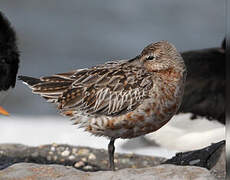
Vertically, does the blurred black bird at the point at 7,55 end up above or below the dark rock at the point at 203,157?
above

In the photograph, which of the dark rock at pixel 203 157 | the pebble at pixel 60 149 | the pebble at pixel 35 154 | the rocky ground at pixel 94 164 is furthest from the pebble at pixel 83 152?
the dark rock at pixel 203 157

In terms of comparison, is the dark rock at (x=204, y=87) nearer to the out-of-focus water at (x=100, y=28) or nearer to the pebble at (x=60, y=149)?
the pebble at (x=60, y=149)

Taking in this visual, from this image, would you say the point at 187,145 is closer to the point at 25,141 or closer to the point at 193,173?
the point at 25,141

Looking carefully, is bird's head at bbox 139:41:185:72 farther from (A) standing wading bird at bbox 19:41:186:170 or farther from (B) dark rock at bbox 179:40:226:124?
(B) dark rock at bbox 179:40:226:124

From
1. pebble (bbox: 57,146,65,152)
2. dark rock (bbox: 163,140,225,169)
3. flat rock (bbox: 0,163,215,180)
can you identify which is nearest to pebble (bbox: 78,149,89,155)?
pebble (bbox: 57,146,65,152)

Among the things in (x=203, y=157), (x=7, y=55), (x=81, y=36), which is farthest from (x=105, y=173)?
(x=81, y=36)

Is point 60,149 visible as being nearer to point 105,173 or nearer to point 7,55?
point 7,55

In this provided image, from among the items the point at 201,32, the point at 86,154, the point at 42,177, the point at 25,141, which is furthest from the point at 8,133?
the point at 201,32
